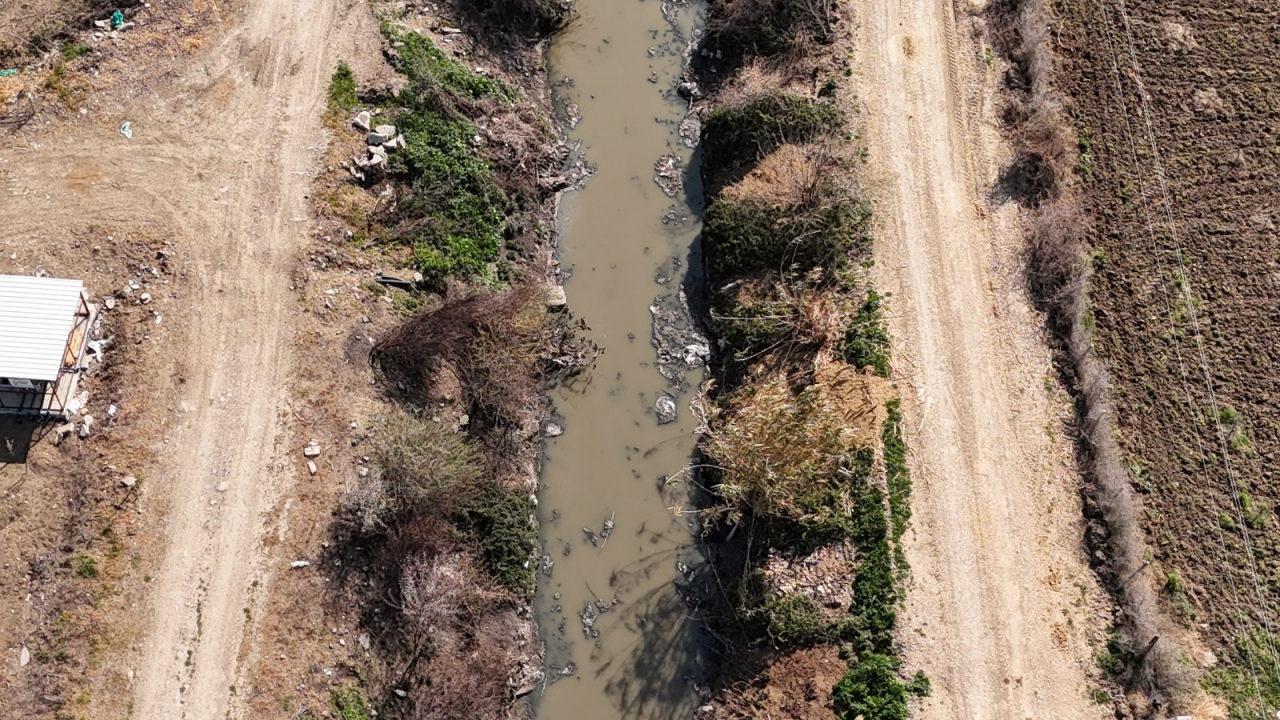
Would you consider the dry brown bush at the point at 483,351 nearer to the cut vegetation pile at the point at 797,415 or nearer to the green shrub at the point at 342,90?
the cut vegetation pile at the point at 797,415

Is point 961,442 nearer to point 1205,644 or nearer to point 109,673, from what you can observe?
point 1205,644

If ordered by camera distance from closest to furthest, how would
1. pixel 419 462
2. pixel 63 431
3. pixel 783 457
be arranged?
1. pixel 63 431
2. pixel 419 462
3. pixel 783 457

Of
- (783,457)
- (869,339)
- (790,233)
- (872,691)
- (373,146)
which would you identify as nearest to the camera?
(872,691)

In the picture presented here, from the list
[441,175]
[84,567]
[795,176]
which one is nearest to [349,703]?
[84,567]

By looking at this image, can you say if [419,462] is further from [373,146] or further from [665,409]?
[373,146]

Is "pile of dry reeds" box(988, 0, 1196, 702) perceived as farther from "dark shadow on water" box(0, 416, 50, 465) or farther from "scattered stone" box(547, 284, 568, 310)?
"dark shadow on water" box(0, 416, 50, 465)
